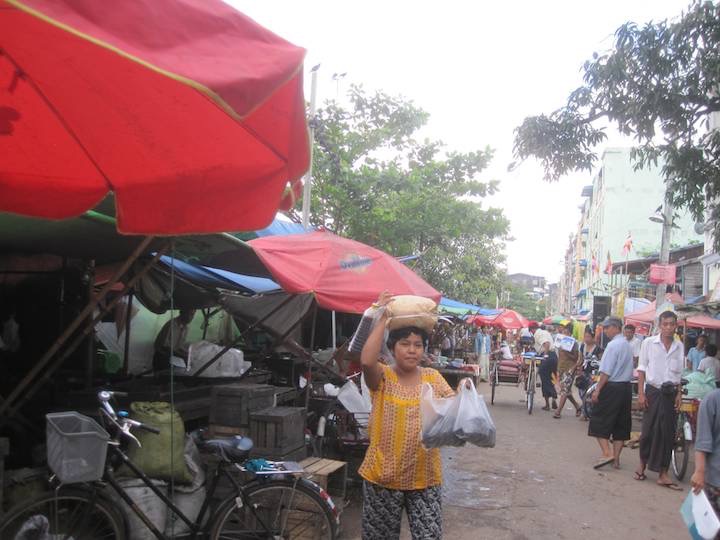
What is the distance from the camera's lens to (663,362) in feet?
24.4

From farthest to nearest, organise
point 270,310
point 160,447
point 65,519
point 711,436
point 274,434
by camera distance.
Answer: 1. point 270,310
2. point 274,434
3. point 160,447
4. point 65,519
5. point 711,436

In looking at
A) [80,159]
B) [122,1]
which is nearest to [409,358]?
[80,159]

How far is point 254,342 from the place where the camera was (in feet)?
39.6

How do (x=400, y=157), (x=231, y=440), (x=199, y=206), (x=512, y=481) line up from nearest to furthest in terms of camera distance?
1. (x=199, y=206)
2. (x=231, y=440)
3. (x=512, y=481)
4. (x=400, y=157)

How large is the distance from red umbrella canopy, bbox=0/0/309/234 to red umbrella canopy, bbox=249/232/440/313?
2921 millimetres

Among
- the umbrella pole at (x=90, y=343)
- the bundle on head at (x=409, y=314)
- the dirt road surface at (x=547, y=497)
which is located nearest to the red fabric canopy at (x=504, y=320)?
the dirt road surface at (x=547, y=497)

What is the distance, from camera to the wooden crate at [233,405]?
546cm

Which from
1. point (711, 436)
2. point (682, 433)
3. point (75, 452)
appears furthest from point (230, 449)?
point (682, 433)

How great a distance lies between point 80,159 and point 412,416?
2.10 metres

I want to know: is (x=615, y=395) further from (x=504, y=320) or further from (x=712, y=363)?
(x=504, y=320)

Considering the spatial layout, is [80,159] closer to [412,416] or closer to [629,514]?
[412,416]

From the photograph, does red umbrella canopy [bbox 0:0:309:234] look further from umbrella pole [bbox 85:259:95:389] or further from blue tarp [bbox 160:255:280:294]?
blue tarp [bbox 160:255:280:294]

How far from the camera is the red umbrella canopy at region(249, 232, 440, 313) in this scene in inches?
210

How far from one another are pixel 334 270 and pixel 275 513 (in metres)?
2.19
